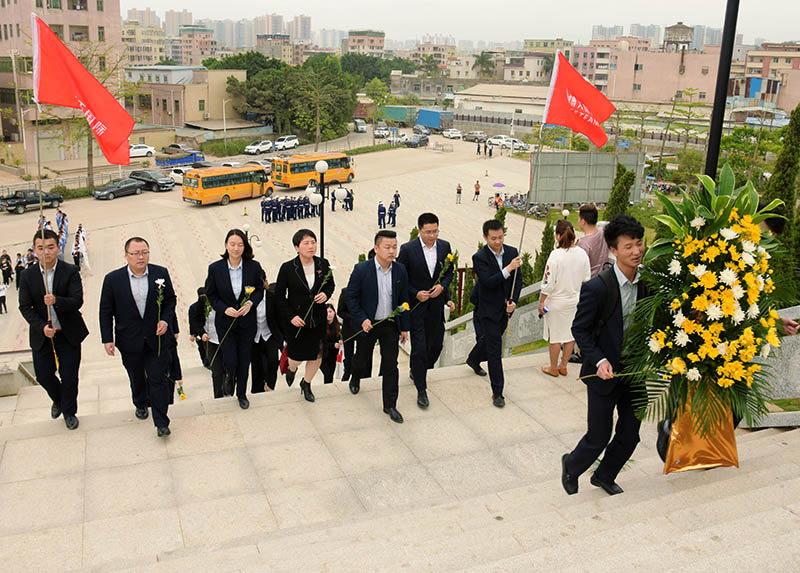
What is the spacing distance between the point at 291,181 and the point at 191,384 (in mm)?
27338

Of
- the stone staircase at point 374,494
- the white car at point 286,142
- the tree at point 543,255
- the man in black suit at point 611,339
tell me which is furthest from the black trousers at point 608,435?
the white car at point 286,142

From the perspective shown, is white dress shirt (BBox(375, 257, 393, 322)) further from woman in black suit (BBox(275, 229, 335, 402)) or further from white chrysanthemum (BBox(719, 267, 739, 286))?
white chrysanthemum (BBox(719, 267, 739, 286))

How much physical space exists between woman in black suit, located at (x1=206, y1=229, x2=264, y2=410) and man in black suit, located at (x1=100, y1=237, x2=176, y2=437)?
0.43m

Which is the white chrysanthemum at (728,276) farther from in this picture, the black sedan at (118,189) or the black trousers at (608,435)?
the black sedan at (118,189)

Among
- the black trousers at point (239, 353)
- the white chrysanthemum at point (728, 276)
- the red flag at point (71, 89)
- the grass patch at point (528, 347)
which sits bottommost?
the grass patch at point (528, 347)

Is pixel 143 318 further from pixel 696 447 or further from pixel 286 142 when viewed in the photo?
pixel 286 142

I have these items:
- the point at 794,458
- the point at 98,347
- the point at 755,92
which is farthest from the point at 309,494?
the point at 755,92

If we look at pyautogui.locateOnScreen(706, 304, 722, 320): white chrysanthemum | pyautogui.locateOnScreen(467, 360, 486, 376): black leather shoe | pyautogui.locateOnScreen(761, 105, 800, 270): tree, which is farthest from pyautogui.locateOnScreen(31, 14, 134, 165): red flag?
pyautogui.locateOnScreen(761, 105, 800, 270): tree

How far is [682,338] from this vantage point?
4.39 meters

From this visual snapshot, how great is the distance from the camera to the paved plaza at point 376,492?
379 centimetres

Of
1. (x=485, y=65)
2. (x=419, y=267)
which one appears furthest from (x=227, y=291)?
(x=485, y=65)

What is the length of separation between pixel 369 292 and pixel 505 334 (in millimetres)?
3014

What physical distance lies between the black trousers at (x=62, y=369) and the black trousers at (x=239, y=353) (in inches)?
49.0

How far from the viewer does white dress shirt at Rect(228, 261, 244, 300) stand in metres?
6.48
